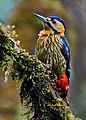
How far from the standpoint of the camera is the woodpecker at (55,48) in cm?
118

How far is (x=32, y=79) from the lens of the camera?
0.95m

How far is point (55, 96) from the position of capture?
3.20ft

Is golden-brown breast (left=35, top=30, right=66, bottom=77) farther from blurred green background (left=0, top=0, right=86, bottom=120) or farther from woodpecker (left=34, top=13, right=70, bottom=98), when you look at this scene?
blurred green background (left=0, top=0, right=86, bottom=120)

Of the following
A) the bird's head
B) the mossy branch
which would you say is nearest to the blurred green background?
the bird's head

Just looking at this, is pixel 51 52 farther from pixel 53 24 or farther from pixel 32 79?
pixel 32 79

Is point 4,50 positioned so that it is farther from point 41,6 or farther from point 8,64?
point 41,6

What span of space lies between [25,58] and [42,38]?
11.7 inches

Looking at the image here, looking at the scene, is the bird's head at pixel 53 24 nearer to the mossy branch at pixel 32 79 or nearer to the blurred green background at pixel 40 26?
the mossy branch at pixel 32 79

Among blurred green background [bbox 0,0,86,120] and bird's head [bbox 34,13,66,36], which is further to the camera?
blurred green background [bbox 0,0,86,120]

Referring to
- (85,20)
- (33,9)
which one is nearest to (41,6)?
(33,9)

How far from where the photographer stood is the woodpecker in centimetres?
118

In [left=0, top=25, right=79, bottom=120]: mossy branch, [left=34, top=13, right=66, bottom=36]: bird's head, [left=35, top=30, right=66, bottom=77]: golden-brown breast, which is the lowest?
[left=0, top=25, right=79, bottom=120]: mossy branch

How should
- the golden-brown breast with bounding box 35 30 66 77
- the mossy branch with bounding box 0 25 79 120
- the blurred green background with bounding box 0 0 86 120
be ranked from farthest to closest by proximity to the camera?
the blurred green background with bounding box 0 0 86 120 < the golden-brown breast with bounding box 35 30 66 77 < the mossy branch with bounding box 0 25 79 120

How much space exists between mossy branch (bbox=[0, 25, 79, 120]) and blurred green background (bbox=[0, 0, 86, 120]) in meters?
1.19
